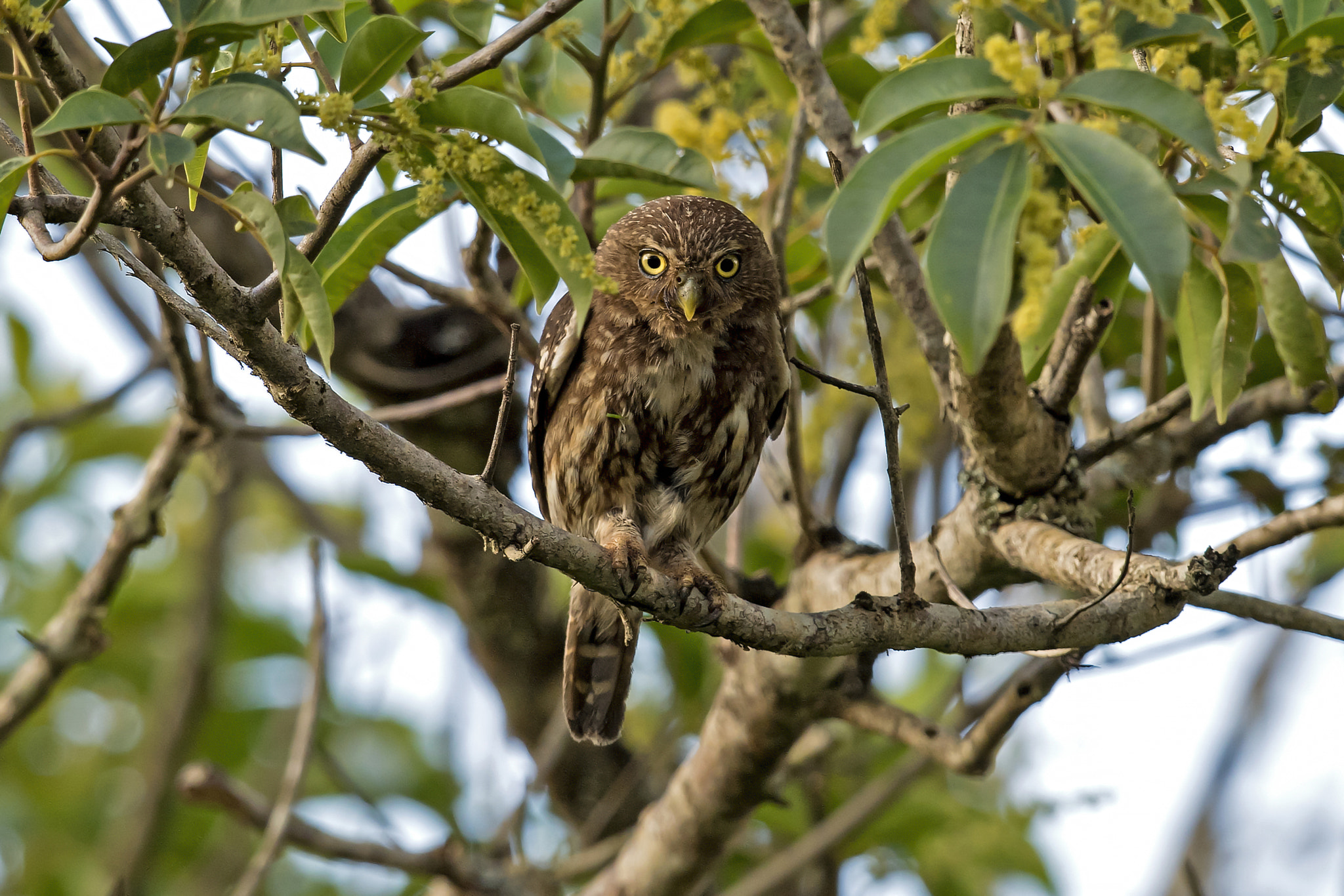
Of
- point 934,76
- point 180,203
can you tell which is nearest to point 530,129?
point 934,76

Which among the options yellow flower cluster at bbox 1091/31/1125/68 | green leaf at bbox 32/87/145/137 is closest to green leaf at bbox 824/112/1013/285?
yellow flower cluster at bbox 1091/31/1125/68

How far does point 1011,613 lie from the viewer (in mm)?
2691

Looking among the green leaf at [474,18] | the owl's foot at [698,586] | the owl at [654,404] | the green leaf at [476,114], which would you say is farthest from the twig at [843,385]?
the green leaf at [474,18]

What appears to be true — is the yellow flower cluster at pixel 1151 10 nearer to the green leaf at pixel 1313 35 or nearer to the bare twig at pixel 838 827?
the green leaf at pixel 1313 35

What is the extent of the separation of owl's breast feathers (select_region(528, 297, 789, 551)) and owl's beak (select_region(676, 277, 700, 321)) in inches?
4.2

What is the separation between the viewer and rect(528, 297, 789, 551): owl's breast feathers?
3797 millimetres

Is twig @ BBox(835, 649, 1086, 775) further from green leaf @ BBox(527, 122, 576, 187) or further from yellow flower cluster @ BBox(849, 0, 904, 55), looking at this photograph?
yellow flower cluster @ BBox(849, 0, 904, 55)

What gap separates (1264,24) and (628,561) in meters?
1.78

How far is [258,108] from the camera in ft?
5.79

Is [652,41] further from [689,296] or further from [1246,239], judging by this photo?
[1246,239]

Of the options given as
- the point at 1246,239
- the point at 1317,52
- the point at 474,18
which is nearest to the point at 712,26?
the point at 474,18

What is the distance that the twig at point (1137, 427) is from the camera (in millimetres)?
3068

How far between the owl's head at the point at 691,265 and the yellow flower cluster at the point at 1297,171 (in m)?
2.13

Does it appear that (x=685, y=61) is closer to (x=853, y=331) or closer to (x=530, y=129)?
(x=853, y=331)
